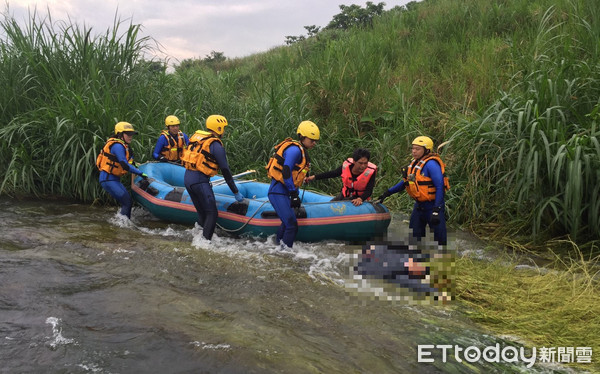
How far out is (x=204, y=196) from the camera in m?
5.13

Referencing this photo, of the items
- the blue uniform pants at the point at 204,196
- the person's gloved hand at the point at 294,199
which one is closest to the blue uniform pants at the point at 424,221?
the person's gloved hand at the point at 294,199

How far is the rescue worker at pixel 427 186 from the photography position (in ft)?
14.6

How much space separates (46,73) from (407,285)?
245 inches

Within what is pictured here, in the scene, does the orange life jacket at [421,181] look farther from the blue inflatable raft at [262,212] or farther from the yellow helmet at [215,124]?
the yellow helmet at [215,124]

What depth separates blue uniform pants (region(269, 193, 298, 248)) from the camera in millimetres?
4883

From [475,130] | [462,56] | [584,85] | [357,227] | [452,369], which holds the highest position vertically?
[462,56]

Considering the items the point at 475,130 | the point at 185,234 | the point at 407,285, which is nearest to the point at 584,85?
the point at 475,130

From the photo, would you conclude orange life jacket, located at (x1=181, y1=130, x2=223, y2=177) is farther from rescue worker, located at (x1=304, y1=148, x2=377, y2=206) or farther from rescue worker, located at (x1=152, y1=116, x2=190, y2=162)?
rescue worker, located at (x1=152, y1=116, x2=190, y2=162)

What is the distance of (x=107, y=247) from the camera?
467 cm

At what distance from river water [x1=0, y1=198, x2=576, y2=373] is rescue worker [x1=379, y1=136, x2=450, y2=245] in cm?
87

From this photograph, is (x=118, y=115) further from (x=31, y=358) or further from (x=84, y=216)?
(x=31, y=358)

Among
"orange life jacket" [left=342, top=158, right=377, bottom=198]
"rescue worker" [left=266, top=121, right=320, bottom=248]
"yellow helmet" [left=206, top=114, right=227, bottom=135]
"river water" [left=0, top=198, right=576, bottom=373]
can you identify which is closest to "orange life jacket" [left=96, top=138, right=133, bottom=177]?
"river water" [left=0, top=198, right=576, bottom=373]

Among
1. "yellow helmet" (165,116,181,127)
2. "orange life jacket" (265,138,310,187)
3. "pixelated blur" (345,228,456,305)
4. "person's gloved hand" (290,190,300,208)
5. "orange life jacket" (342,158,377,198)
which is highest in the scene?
"yellow helmet" (165,116,181,127)

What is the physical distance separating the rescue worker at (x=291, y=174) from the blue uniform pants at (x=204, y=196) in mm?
694
